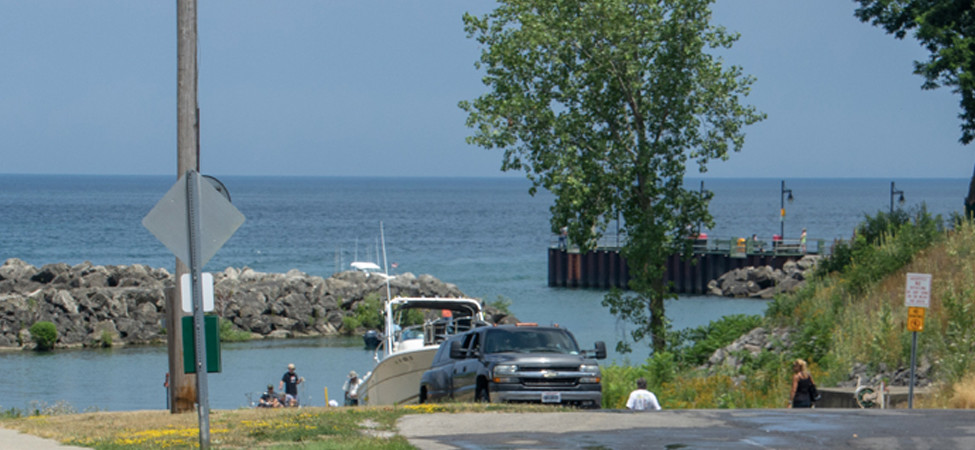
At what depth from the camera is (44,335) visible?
48.9 meters

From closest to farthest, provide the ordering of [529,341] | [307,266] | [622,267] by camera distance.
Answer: [529,341] → [622,267] → [307,266]

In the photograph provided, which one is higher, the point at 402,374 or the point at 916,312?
the point at 916,312

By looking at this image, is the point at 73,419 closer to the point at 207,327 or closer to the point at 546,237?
the point at 207,327

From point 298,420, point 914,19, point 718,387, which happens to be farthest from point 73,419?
point 914,19

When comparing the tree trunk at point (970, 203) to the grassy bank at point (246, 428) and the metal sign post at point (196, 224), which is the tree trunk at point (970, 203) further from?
the metal sign post at point (196, 224)

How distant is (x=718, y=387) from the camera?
76.5 feet

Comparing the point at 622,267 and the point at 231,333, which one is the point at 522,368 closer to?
the point at 231,333

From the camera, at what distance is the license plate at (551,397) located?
59.1ft

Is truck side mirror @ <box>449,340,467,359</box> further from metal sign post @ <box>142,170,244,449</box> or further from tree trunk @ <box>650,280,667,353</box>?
tree trunk @ <box>650,280,667,353</box>

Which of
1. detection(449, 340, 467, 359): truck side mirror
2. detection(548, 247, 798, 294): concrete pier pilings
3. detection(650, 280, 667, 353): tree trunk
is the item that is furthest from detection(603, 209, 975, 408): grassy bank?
detection(548, 247, 798, 294): concrete pier pilings

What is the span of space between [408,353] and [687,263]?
48.9 meters

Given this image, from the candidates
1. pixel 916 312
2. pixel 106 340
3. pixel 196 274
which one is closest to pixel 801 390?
pixel 916 312

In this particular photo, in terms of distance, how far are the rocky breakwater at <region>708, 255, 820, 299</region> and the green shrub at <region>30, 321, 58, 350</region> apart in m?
38.6

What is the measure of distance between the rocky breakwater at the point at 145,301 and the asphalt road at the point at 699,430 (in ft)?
125
